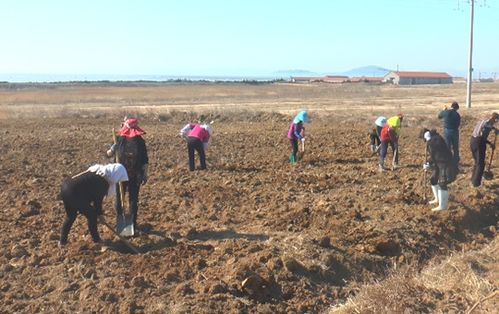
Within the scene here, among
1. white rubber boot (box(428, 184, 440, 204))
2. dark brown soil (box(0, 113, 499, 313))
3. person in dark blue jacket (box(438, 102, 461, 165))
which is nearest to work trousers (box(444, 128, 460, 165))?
person in dark blue jacket (box(438, 102, 461, 165))

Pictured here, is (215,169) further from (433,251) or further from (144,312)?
(144,312)

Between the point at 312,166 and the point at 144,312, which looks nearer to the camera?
the point at 144,312

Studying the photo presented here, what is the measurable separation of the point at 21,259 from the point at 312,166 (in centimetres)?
755

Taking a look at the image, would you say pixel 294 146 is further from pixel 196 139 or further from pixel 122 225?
pixel 122 225

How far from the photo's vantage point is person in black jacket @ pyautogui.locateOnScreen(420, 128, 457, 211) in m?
8.63

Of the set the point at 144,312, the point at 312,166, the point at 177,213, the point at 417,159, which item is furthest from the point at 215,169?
the point at 144,312

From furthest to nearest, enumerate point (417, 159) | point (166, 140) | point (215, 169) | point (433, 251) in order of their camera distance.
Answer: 1. point (166, 140)
2. point (417, 159)
3. point (215, 169)
4. point (433, 251)

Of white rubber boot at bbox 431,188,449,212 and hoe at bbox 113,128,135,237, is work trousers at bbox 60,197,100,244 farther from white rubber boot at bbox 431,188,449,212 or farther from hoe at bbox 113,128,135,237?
white rubber boot at bbox 431,188,449,212

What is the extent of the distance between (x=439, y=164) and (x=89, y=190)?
5.05m

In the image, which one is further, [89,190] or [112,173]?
[112,173]

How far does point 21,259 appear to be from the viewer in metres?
6.88

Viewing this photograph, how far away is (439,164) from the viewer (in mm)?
8711

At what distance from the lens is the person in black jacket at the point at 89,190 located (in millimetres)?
6785

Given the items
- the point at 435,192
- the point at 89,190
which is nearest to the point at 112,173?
the point at 89,190
